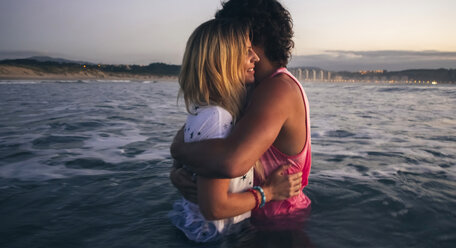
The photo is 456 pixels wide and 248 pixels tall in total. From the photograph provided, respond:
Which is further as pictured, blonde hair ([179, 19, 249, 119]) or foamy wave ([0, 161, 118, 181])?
foamy wave ([0, 161, 118, 181])

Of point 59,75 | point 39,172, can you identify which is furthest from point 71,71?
point 39,172

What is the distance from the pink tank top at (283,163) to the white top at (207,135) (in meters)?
0.19

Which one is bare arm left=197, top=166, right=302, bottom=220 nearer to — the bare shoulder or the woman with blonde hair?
the woman with blonde hair

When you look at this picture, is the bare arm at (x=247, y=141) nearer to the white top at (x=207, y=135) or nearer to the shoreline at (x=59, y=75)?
the white top at (x=207, y=135)

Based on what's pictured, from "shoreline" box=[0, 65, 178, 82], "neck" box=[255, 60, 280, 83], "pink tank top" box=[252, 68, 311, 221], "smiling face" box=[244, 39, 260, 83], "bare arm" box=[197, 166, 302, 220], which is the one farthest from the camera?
"shoreline" box=[0, 65, 178, 82]

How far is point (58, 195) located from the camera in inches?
147

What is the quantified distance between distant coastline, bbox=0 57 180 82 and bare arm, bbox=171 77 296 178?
207 ft

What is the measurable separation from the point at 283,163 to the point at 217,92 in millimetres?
846

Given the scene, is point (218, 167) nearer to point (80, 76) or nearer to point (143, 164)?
point (143, 164)

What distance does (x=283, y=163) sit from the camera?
2385 mm

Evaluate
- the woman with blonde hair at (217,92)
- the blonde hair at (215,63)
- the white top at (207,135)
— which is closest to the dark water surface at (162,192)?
the white top at (207,135)

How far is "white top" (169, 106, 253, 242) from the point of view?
1898mm

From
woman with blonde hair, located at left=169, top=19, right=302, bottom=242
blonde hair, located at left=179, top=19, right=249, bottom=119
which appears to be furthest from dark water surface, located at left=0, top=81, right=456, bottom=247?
blonde hair, located at left=179, top=19, right=249, bottom=119

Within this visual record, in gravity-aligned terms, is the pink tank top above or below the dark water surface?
above
